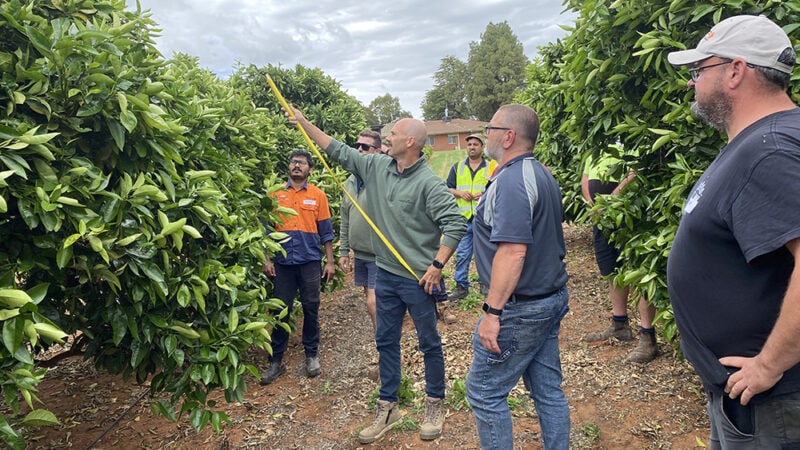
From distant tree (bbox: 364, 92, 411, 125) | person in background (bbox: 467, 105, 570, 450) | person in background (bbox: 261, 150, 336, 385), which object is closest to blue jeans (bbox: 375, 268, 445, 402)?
person in background (bbox: 467, 105, 570, 450)

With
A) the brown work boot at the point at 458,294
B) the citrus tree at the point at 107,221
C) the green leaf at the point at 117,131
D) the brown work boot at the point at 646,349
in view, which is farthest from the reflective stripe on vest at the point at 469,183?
the green leaf at the point at 117,131

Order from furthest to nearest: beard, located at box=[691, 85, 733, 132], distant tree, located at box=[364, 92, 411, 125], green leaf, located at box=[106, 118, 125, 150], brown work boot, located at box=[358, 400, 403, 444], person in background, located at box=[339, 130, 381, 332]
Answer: distant tree, located at box=[364, 92, 411, 125] → person in background, located at box=[339, 130, 381, 332] → brown work boot, located at box=[358, 400, 403, 444] → green leaf, located at box=[106, 118, 125, 150] → beard, located at box=[691, 85, 733, 132]

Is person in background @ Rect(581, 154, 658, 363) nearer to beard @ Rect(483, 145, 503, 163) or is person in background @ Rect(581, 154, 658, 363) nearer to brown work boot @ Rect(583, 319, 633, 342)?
brown work boot @ Rect(583, 319, 633, 342)

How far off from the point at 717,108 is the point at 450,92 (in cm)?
6327

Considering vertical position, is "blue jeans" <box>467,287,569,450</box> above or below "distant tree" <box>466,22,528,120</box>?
below

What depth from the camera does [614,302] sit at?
16.9 ft

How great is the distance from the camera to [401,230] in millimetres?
3969

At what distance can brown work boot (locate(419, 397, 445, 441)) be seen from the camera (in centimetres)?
392

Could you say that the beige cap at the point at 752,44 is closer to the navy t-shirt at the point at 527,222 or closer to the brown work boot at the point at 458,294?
the navy t-shirt at the point at 527,222

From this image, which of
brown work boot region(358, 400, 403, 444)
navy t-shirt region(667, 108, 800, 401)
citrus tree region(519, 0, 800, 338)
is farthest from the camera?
brown work boot region(358, 400, 403, 444)

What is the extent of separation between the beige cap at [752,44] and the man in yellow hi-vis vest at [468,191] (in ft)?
16.4

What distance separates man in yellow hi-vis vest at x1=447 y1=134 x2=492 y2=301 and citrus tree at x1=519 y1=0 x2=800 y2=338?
108 inches

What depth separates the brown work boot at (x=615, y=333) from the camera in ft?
17.0

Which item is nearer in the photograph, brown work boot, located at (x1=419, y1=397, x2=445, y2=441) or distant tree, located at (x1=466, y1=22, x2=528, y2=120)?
brown work boot, located at (x1=419, y1=397, x2=445, y2=441)
